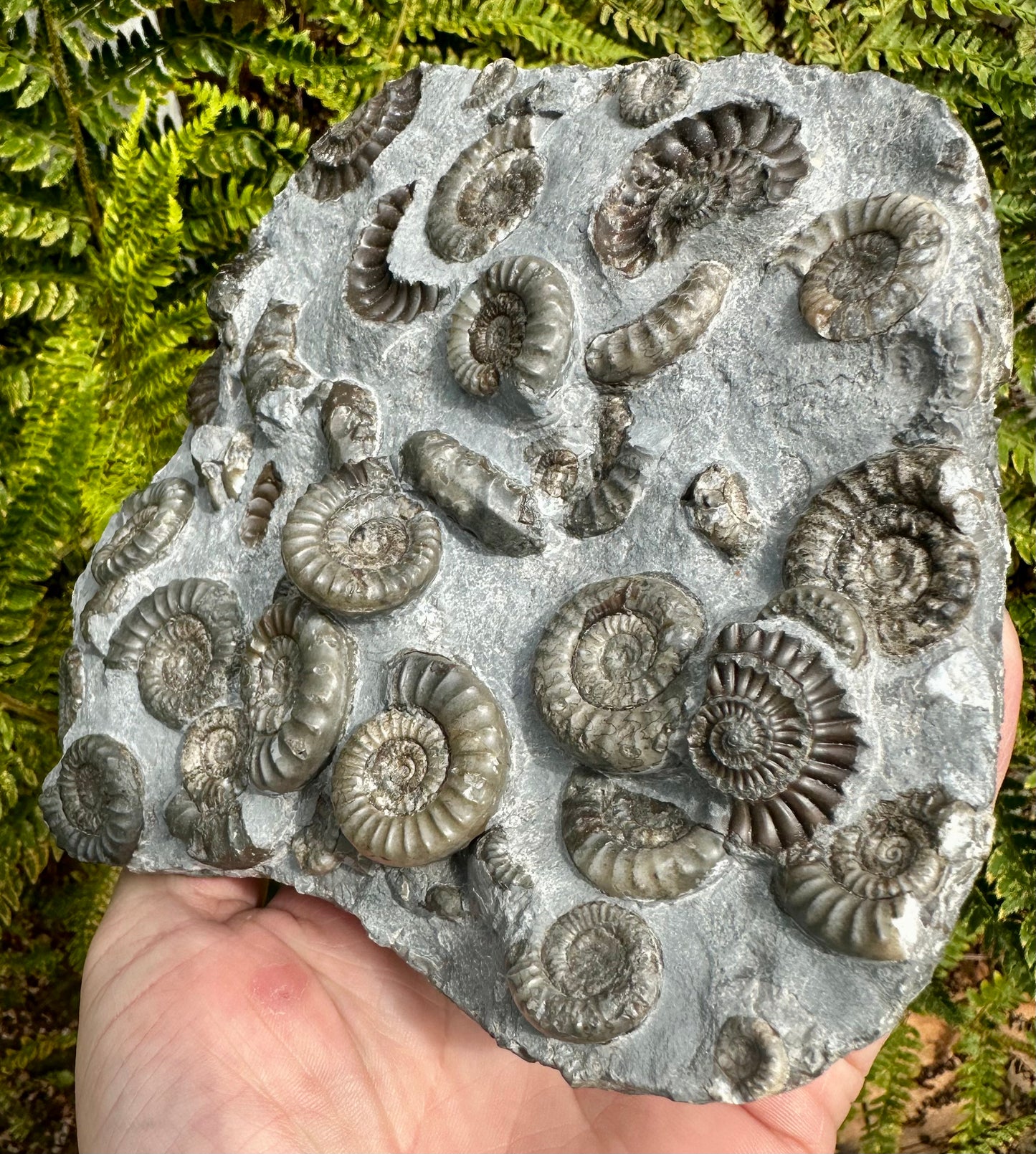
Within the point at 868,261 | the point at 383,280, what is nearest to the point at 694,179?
the point at 868,261

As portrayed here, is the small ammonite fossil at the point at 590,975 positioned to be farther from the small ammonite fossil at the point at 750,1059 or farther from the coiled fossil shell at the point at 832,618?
the coiled fossil shell at the point at 832,618

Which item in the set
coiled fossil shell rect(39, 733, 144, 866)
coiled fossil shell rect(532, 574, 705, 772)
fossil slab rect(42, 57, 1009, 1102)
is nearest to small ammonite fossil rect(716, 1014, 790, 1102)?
fossil slab rect(42, 57, 1009, 1102)

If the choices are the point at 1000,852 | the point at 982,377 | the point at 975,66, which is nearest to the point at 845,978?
the point at 982,377

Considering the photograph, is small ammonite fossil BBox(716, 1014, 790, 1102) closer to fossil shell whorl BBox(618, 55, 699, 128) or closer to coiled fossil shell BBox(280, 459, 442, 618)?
coiled fossil shell BBox(280, 459, 442, 618)

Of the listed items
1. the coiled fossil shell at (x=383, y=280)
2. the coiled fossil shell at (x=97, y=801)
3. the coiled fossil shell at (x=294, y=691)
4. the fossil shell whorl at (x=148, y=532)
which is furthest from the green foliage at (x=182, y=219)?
the coiled fossil shell at (x=294, y=691)

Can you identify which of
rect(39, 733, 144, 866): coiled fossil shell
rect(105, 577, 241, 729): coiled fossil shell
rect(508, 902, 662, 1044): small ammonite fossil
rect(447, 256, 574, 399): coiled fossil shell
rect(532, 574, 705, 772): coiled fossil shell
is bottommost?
rect(39, 733, 144, 866): coiled fossil shell

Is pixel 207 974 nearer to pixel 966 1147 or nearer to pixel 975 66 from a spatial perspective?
pixel 966 1147
